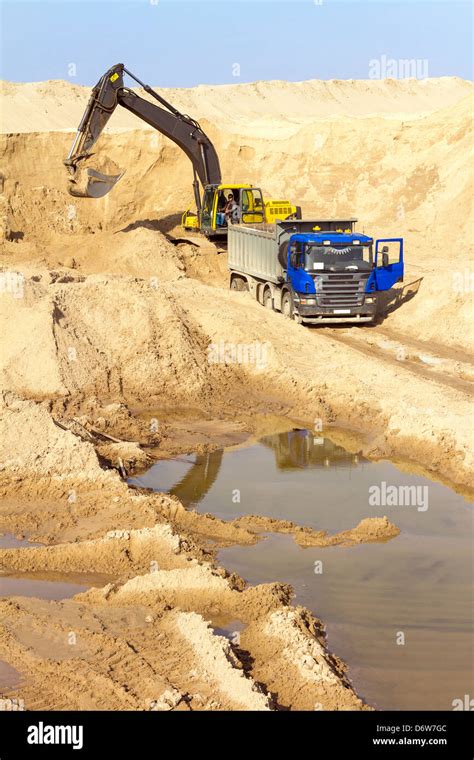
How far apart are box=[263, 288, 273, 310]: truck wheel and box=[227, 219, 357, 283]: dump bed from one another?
0.98 feet

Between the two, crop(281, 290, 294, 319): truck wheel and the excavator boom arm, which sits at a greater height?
the excavator boom arm

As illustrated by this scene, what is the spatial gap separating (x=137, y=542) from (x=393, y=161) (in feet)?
86.7

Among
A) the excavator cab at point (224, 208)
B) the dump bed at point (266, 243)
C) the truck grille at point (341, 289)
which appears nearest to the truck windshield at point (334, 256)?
the truck grille at point (341, 289)

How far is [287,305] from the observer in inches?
862

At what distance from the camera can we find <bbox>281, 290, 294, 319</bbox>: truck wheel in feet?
71.0

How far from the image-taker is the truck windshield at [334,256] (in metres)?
21.0

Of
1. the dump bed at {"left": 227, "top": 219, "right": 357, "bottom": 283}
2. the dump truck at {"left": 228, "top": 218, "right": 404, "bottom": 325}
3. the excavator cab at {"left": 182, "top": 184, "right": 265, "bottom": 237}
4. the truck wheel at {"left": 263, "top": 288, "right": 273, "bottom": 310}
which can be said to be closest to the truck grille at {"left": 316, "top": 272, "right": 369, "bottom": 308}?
the dump truck at {"left": 228, "top": 218, "right": 404, "bottom": 325}

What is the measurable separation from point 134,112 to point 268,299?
8579mm

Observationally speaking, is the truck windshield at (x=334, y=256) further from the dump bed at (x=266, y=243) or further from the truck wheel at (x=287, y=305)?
the truck wheel at (x=287, y=305)

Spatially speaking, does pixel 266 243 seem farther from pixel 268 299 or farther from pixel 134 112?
pixel 134 112

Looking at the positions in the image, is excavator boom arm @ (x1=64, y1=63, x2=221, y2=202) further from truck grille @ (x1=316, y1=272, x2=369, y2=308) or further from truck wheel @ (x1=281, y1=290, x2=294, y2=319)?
truck grille @ (x1=316, y1=272, x2=369, y2=308)

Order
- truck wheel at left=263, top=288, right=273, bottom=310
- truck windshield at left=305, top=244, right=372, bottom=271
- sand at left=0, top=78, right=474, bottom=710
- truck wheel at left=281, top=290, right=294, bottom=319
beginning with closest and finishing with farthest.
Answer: sand at left=0, top=78, right=474, bottom=710 < truck windshield at left=305, top=244, right=372, bottom=271 < truck wheel at left=281, top=290, right=294, bottom=319 < truck wheel at left=263, top=288, right=273, bottom=310

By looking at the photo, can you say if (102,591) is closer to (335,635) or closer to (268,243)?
(335,635)
